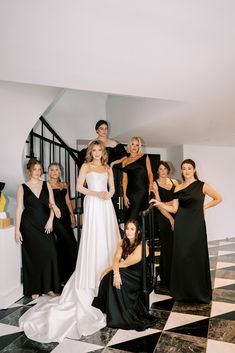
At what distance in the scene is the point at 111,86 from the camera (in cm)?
270

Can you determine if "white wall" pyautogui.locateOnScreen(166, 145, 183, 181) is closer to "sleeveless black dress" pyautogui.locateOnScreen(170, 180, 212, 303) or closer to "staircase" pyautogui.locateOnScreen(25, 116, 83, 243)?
"staircase" pyautogui.locateOnScreen(25, 116, 83, 243)

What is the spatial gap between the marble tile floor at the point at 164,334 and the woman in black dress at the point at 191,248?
16 centimetres

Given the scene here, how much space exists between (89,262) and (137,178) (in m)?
1.21

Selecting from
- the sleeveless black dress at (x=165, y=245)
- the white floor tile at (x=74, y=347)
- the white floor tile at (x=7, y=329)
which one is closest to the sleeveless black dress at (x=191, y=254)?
the sleeveless black dress at (x=165, y=245)

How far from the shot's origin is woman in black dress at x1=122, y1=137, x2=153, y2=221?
3551 millimetres

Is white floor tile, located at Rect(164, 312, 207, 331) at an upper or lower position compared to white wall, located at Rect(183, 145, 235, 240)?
lower

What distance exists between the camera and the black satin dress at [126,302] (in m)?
2.51

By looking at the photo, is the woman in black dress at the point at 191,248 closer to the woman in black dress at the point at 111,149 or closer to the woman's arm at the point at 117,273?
the woman's arm at the point at 117,273

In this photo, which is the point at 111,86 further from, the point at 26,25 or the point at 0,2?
the point at 0,2

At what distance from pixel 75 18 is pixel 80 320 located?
2349mm

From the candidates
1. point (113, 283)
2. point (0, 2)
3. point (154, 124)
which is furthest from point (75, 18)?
point (154, 124)

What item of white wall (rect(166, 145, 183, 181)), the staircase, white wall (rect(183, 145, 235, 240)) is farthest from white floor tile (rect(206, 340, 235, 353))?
white wall (rect(166, 145, 183, 181))

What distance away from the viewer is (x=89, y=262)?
112 inches

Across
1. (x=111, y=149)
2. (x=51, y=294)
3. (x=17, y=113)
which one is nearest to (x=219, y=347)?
(x=51, y=294)
